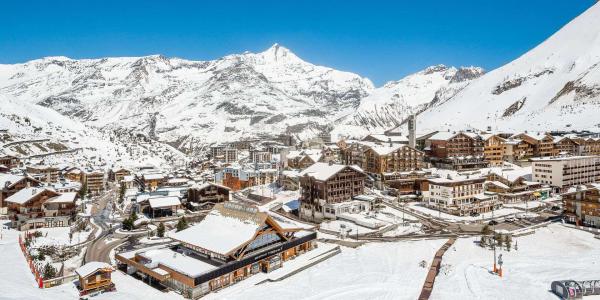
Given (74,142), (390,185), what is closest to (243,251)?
(390,185)

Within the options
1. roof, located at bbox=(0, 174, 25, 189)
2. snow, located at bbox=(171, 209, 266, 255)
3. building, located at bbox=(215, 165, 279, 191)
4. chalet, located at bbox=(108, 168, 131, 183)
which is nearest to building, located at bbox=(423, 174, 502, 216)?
snow, located at bbox=(171, 209, 266, 255)

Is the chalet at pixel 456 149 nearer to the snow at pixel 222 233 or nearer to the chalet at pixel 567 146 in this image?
the chalet at pixel 567 146

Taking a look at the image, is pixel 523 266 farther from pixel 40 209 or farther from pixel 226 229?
pixel 40 209

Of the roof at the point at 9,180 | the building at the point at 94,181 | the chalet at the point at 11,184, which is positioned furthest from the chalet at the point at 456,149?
the roof at the point at 9,180

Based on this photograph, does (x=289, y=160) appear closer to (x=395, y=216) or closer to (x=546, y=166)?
(x=395, y=216)

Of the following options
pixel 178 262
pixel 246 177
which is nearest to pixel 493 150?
pixel 246 177

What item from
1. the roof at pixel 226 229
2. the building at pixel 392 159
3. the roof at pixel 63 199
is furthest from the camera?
the building at pixel 392 159
